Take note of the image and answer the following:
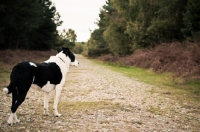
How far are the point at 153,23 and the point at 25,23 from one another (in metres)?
20.5

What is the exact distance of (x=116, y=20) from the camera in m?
46.5

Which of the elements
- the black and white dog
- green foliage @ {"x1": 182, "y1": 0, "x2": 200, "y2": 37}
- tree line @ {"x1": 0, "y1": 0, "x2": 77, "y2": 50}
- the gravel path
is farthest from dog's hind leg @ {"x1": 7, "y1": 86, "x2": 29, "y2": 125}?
tree line @ {"x1": 0, "y1": 0, "x2": 77, "y2": 50}

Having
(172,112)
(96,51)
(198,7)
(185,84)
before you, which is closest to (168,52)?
(198,7)

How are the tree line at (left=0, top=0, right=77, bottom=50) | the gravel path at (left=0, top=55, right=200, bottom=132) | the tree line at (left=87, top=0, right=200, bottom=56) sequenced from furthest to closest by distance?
the tree line at (left=0, top=0, right=77, bottom=50), the tree line at (left=87, top=0, right=200, bottom=56), the gravel path at (left=0, top=55, right=200, bottom=132)

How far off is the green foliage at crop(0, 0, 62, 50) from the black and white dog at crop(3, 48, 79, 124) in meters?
21.6

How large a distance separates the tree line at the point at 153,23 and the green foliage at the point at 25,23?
1640cm

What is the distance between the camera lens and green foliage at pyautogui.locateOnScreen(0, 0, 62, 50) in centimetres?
2931

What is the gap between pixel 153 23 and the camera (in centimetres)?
3130

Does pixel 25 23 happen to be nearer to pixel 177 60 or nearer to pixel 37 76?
pixel 177 60

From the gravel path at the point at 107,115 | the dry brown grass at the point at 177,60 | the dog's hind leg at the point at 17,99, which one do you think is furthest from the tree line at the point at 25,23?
the dog's hind leg at the point at 17,99

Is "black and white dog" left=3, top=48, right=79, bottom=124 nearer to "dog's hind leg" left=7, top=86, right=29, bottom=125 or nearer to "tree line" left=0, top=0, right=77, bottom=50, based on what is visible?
"dog's hind leg" left=7, top=86, right=29, bottom=125

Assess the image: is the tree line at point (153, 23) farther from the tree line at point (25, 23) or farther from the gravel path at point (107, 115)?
the tree line at point (25, 23)

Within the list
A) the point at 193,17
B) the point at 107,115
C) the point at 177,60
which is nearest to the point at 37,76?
the point at 107,115

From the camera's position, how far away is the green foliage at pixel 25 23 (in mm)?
29312
